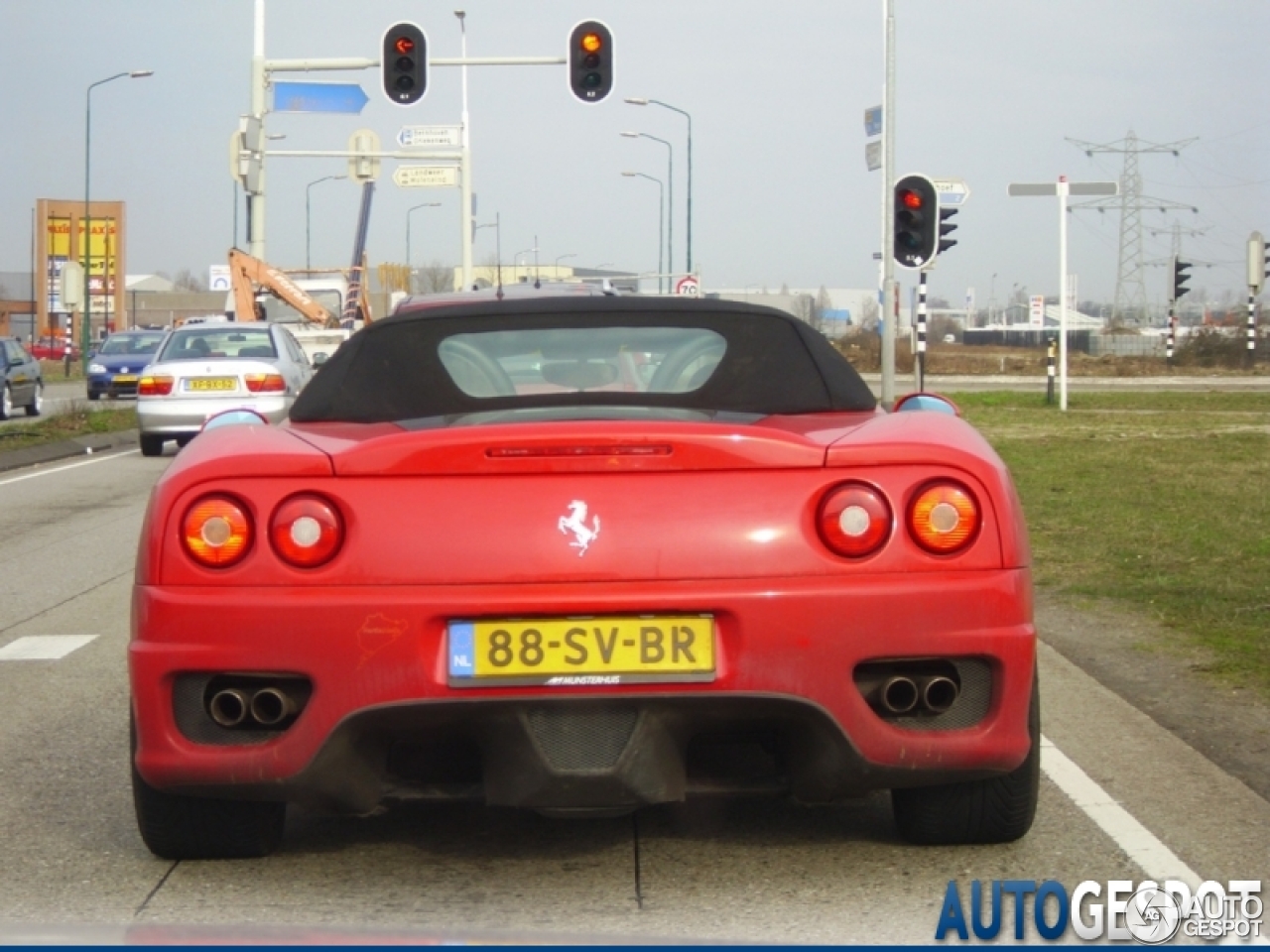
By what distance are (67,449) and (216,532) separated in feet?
68.8

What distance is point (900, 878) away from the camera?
4434mm

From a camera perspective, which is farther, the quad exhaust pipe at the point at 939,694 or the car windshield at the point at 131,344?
the car windshield at the point at 131,344

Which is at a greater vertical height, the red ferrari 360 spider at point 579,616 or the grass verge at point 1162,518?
the red ferrari 360 spider at point 579,616

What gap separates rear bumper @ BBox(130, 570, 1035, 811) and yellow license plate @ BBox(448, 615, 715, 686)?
1.1 inches

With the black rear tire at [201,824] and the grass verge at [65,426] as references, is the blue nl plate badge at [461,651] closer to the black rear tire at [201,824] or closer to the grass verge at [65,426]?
the black rear tire at [201,824]

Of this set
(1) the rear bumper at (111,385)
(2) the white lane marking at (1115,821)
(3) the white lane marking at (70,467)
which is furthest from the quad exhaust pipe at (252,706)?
(1) the rear bumper at (111,385)

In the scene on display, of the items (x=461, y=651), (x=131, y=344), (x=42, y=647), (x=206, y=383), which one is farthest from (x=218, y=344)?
(x=131, y=344)

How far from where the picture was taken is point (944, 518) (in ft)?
13.6

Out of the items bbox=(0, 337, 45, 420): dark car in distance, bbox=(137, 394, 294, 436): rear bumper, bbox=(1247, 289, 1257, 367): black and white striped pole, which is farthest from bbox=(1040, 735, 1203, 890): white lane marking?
bbox=(1247, 289, 1257, 367): black and white striped pole

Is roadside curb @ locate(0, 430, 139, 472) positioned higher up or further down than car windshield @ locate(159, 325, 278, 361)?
further down

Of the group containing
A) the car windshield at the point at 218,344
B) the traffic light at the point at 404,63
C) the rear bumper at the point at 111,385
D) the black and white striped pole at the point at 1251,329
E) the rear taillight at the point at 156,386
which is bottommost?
the rear bumper at the point at 111,385

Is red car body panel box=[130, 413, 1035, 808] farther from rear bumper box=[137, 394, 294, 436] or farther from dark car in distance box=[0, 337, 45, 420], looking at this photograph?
dark car in distance box=[0, 337, 45, 420]

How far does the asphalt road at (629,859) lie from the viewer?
416 centimetres

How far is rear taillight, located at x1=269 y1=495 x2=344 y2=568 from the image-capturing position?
161 inches
